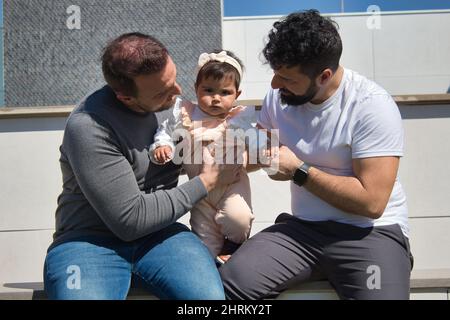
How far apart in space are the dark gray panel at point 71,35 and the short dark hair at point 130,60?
1413 mm

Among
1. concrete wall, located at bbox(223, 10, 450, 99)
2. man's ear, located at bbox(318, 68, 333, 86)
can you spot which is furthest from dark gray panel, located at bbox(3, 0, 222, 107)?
man's ear, located at bbox(318, 68, 333, 86)

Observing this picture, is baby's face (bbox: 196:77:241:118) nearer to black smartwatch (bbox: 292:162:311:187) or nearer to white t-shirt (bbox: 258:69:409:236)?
white t-shirt (bbox: 258:69:409:236)

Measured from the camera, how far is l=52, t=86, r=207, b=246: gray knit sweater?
1536 millimetres

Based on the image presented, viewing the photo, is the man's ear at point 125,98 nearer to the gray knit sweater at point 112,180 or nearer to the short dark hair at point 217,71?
the gray knit sweater at point 112,180

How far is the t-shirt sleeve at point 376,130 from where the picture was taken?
1623mm

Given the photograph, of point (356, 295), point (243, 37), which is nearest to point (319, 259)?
point (356, 295)

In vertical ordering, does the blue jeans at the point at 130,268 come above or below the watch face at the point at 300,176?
below

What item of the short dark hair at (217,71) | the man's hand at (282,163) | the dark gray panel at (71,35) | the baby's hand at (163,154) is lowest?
the man's hand at (282,163)

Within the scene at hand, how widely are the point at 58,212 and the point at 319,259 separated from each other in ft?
2.62

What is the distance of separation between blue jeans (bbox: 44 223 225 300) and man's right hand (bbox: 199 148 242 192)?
0.18 m

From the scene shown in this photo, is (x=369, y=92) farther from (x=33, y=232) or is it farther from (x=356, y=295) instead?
(x=33, y=232)

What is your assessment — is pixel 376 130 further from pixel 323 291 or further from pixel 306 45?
pixel 323 291

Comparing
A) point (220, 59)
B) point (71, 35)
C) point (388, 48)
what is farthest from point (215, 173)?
point (388, 48)

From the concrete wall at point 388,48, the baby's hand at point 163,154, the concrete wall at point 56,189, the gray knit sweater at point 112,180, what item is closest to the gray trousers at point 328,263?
the gray knit sweater at point 112,180
